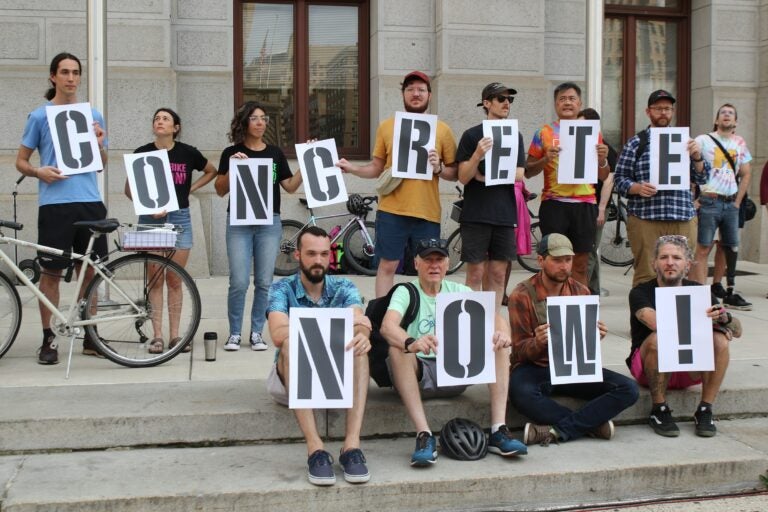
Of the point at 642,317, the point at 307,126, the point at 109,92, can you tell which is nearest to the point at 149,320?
the point at 642,317

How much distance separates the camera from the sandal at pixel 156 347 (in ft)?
20.9

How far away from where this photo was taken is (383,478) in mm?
4676

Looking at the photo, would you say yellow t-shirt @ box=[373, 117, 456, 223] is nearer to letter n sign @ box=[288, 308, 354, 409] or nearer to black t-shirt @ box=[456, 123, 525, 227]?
black t-shirt @ box=[456, 123, 525, 227]

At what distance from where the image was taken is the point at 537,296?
5430 millimetres

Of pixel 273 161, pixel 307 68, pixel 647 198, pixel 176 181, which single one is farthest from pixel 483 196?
pixel 307 68

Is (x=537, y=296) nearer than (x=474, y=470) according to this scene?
No

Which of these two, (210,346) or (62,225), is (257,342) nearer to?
(210,346)

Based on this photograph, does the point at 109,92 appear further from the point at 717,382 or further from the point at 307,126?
the point at 717,382

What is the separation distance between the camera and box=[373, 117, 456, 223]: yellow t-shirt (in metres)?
6.46

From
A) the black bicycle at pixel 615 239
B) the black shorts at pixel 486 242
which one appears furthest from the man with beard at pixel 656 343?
the black bicycle at pixel 615 239

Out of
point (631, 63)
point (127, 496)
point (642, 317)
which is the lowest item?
point (127, 496)

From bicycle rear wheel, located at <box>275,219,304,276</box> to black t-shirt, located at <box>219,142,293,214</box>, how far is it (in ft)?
13.6

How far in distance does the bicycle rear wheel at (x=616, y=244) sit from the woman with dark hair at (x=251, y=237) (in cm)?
617

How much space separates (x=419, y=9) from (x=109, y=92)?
3891mm
